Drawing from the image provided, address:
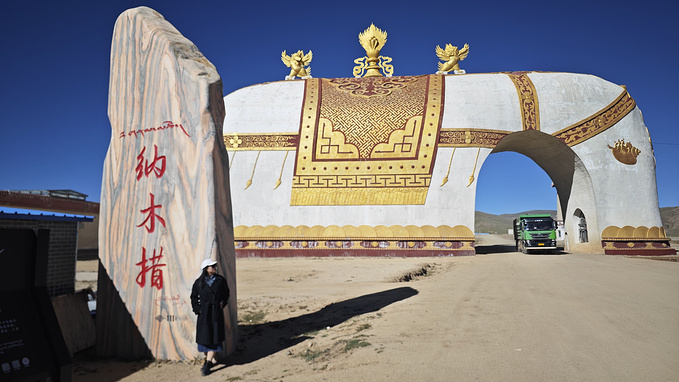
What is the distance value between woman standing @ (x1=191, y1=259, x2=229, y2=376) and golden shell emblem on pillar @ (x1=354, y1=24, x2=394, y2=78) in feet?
51.3

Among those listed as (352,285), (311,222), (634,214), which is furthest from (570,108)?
(352,285)

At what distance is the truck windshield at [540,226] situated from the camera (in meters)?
16.1

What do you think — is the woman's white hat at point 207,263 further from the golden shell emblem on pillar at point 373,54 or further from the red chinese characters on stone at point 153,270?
the golden shell emblem on pillar at point 373,54

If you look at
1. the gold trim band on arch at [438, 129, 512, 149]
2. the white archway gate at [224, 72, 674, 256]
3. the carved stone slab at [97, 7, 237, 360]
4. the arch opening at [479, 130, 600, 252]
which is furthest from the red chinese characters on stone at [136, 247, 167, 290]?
the arch opening at [479, 130, 600, 252]

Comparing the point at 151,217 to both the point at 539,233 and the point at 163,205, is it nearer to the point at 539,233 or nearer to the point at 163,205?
the point at 163,205

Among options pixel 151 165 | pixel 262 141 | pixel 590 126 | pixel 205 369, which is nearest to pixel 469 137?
pixel 590 126

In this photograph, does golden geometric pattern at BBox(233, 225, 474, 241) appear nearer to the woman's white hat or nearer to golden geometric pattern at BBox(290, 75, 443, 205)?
golden geometric pattern at BBox(290, 75, 443, 205)

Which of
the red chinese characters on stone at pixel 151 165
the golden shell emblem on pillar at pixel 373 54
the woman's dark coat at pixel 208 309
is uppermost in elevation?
the golden shell emblem on pillar at pixel 373 54

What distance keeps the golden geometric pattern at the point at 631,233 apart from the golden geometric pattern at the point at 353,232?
16.5 ft

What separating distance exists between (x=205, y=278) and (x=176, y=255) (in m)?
0.53

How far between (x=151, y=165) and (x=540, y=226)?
51.4 ft

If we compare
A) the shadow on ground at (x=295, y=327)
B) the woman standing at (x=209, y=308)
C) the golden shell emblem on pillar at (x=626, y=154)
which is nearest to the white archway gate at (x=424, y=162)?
the golden shell emblem on pillar at (x=626, y=154)

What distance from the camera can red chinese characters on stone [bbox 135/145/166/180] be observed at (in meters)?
4.38

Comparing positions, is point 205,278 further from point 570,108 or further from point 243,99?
point 570,108
